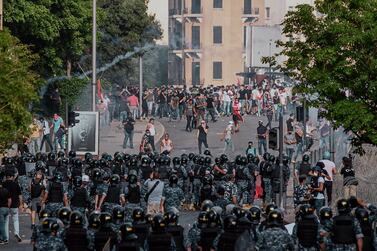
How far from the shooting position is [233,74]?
124438mm

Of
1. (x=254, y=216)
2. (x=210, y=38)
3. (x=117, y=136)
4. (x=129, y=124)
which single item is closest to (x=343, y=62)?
(x=254, y=216)

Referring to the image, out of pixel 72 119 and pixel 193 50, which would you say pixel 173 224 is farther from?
pixel 193 50

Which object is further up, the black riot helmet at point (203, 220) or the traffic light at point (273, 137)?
the traffic light at point (273, 137)

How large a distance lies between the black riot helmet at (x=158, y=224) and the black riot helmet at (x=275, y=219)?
5.34 feet

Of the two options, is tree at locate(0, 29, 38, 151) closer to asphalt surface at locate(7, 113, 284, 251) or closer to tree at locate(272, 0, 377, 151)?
tree at locate(272, 0, 377, 151)

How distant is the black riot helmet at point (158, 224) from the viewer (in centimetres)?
2675

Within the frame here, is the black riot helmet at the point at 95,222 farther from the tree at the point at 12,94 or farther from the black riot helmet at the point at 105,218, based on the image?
the tree at the point at 12,94

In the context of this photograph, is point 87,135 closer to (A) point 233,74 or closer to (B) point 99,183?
(B) point 99,183

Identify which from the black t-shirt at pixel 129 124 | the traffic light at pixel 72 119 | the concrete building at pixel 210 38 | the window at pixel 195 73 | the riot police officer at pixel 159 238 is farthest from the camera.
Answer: the concrete building at pixel 210 38

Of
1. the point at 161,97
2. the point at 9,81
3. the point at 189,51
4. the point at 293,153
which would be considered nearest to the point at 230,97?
the point at 161,97

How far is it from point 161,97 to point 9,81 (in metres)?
33.9

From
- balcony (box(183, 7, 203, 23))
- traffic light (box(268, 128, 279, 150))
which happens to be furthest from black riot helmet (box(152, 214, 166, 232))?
balcony (box(183, 7, 203, 23))

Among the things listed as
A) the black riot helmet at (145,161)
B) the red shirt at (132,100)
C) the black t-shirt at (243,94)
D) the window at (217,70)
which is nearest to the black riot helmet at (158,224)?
the black riot helmet at (145,161)

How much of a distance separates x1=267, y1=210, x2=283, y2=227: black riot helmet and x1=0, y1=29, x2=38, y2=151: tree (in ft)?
51.9
